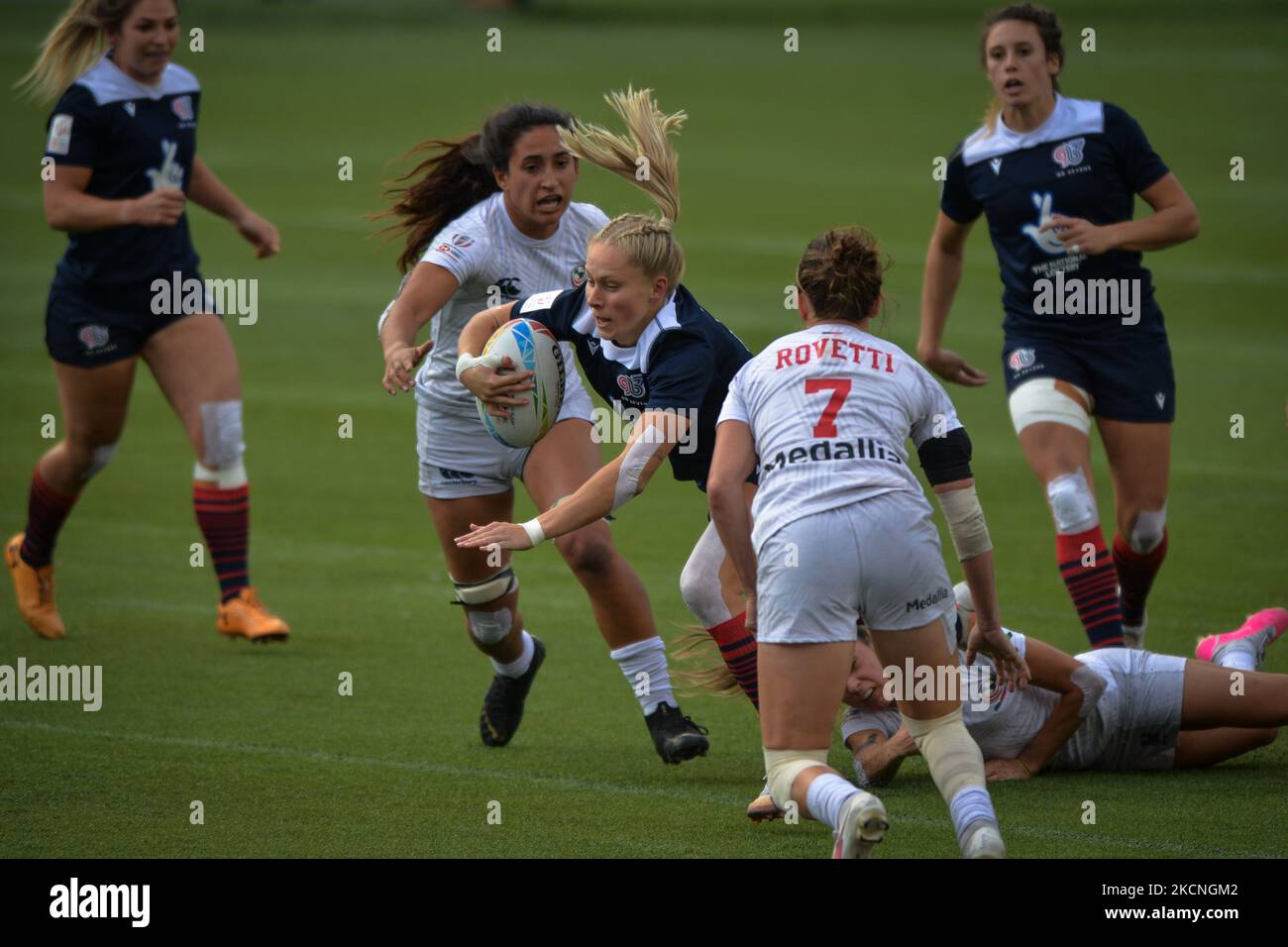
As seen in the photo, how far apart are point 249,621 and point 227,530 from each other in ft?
1.61

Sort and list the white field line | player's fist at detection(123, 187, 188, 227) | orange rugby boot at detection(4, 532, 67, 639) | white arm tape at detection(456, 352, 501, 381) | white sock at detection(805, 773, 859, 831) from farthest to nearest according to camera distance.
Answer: orange rugby boot at detection(4, 532, 67, 639), player's fist at detection(123, 187, 188, 227), white arm tape at detection(456, 352, 501, 381), the white field line, white sock at detection(805, 773, 859, 831)

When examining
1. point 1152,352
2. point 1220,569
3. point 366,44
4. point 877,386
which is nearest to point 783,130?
point 366,44

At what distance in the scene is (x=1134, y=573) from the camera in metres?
7.39

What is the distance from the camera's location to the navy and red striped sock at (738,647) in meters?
6.01

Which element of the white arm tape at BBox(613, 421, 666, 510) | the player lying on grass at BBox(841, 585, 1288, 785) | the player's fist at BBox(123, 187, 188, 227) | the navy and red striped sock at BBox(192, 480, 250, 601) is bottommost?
the player lying on grass at BBox(841, 585, 1288, 785)

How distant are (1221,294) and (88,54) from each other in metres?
Answer: 14.0

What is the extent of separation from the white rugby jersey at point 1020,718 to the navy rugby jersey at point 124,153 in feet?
13.1

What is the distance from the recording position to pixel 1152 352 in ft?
23.4

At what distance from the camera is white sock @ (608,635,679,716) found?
20.6 ft

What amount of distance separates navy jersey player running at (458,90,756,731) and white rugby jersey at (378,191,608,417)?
0.58 meters

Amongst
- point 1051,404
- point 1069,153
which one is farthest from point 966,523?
point 1069,153

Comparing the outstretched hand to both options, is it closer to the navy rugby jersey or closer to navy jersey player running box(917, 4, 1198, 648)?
navy jersey player running box(917, 4, 1198, 648)

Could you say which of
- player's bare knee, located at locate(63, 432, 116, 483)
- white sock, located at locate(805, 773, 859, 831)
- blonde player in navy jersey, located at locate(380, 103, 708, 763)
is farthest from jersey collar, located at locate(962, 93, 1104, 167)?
A: player's bare knee, located at locate(63, 432, 116, 483)

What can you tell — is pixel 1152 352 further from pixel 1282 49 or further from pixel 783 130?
pixel 1282 49
